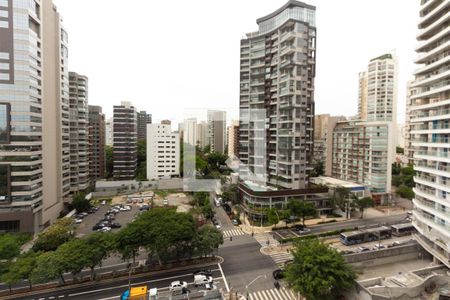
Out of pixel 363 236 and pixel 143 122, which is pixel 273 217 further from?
pixel 143 122

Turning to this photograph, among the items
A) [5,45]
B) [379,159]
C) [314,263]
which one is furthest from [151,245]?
[379,159]

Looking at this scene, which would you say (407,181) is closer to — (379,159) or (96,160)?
(379,159)

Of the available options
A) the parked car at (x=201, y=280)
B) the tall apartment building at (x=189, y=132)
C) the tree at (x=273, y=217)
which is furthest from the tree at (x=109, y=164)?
the parked car at (x=201, y=280)

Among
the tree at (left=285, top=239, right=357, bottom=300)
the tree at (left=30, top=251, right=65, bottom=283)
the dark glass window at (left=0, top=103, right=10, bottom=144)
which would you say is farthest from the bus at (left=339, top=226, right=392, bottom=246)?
the dark glass window at (left=0, top=103, right=10, bottom=144)

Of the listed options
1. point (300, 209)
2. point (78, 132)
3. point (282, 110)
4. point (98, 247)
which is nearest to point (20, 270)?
point (98, 247)

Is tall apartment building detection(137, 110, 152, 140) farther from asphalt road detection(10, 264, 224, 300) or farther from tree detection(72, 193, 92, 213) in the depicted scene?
asphalt road detection(10, 264, 224, 300)

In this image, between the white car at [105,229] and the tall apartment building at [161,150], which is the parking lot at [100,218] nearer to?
the white car at [105,229]
